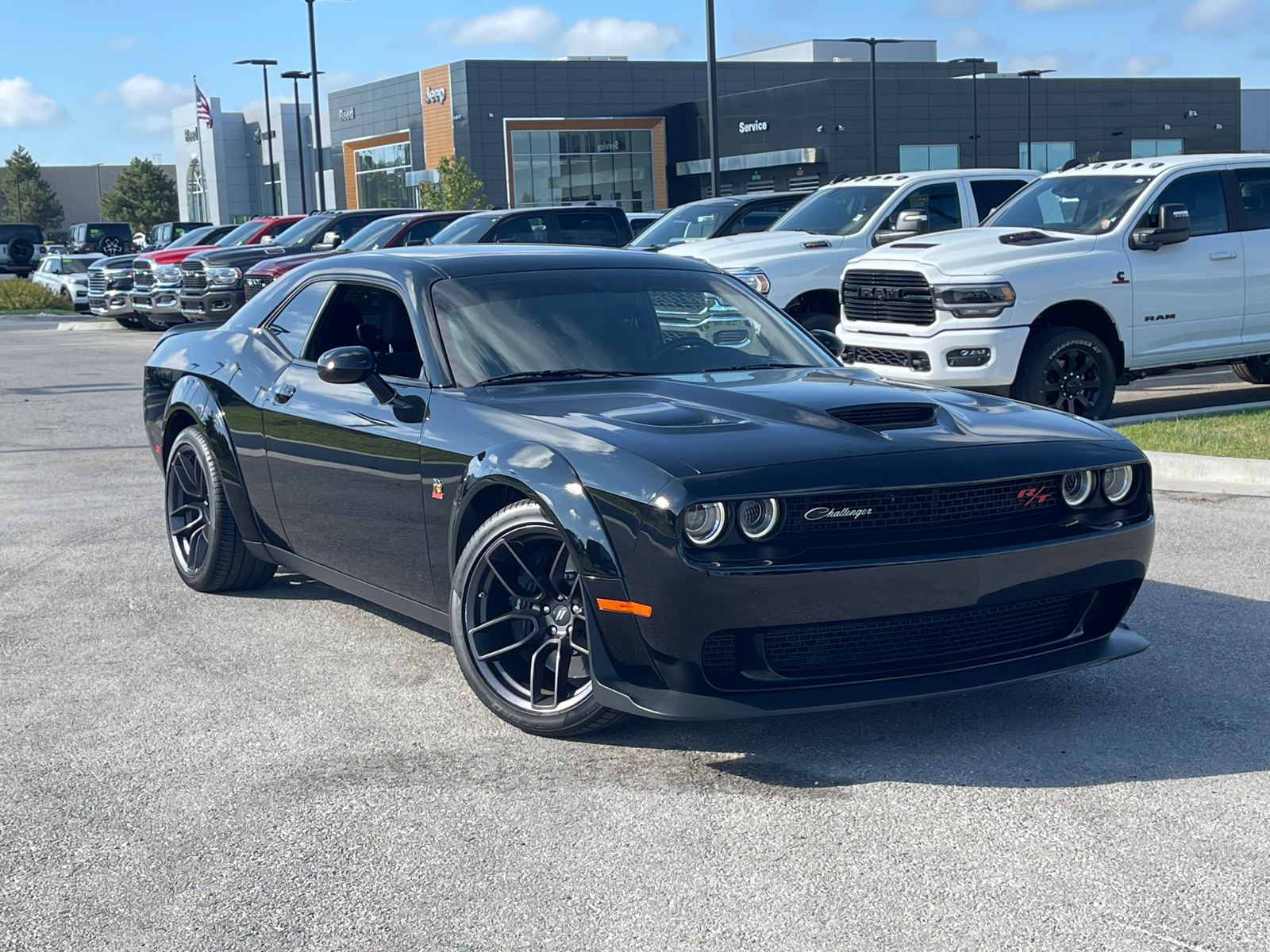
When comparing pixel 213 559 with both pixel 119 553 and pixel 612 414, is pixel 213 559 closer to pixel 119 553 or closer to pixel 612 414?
pixel 119 553

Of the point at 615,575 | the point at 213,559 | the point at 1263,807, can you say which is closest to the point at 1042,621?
the point at 1263,807

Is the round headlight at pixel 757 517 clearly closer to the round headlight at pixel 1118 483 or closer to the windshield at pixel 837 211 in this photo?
the round headlight at pixel 1118 483

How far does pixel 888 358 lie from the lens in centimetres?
1123

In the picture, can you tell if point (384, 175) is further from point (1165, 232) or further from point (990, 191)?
point (1165, 232)

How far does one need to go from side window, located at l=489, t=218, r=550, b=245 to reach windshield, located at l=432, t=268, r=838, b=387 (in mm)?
14057

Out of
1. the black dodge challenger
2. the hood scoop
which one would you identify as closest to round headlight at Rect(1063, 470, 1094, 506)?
the black dodge challenger

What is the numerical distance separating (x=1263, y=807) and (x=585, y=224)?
17303mm

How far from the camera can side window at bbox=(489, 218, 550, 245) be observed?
19531 mm

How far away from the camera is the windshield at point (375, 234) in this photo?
20969 mm

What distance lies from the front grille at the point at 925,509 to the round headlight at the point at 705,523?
18 centimetres

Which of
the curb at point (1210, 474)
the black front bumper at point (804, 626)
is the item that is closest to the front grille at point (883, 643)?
the black front bumper at point (804, 626)

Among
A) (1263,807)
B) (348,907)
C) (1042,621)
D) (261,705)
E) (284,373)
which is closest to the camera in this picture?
(348,907)

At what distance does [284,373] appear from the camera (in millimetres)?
5855

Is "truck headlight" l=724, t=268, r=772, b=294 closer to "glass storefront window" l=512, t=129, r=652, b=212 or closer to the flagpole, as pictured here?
"glass storefront window" l=512, t=129, r=652, b=212
